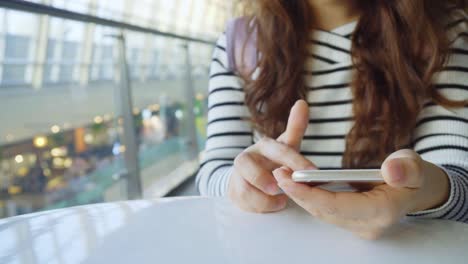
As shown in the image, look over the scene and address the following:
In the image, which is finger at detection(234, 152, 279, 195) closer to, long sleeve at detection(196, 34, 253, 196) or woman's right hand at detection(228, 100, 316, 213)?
woman's right hand at detection(228, 100, 316, 213)

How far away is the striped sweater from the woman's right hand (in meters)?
0.14

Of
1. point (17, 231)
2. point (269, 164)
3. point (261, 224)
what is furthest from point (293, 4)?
point (17, 231)

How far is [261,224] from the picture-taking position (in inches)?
18.0

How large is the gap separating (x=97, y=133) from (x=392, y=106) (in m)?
1.84

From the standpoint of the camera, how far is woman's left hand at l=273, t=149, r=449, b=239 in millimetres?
399

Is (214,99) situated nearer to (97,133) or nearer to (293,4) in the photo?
(293,4)

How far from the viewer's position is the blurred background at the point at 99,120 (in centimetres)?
162

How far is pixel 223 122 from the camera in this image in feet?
2.77


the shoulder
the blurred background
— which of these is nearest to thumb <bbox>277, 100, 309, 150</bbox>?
the shoulder

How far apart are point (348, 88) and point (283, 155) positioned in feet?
1.14

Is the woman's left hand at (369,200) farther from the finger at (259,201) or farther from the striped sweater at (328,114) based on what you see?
the striped sweater at (328,114)

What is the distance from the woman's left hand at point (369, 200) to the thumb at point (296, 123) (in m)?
0.11

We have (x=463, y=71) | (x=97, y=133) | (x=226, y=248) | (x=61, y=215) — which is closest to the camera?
(x=226, y=248)

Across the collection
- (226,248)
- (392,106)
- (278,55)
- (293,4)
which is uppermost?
(293,4)
